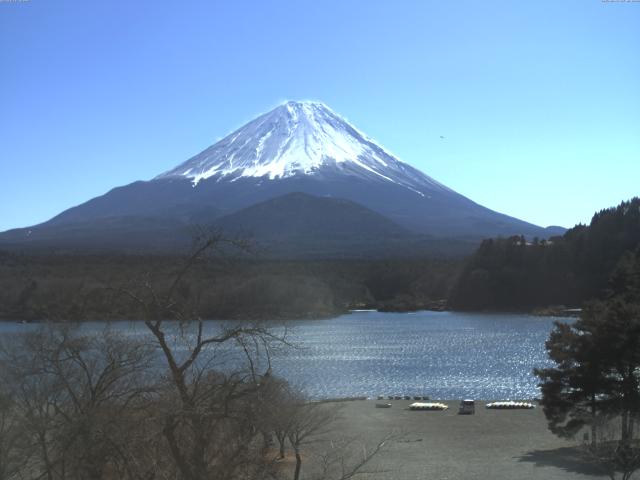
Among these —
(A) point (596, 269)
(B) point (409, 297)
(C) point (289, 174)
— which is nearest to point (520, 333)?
(A) point (596, 269)

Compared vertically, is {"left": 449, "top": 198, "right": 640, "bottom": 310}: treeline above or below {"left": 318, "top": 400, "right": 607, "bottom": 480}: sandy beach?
above

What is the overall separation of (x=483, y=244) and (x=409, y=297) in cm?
1153

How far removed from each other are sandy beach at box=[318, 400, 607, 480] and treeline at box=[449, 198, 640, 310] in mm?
45718

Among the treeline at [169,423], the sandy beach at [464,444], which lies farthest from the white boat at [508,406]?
the treeline at [169,423]

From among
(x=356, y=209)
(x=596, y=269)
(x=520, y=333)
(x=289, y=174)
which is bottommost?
(x=520, y=333)

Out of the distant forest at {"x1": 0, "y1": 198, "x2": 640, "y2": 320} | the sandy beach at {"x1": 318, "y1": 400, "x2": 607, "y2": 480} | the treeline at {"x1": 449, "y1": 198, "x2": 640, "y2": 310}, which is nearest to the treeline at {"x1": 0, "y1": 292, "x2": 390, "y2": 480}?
the sandy beach at {"x1": 318, "y1": 400, "x2": 607, "y2": 480}

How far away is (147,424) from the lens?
16.4ft

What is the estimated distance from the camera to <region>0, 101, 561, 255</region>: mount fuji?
332ft

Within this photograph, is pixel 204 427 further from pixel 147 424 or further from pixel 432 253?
pixel 432 253

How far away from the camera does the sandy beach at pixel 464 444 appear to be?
14430 mm

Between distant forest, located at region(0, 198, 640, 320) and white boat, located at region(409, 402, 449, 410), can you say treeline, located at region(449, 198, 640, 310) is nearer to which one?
distant forest, located at region(0, 198, 640, 320)

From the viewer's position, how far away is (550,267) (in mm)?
69688

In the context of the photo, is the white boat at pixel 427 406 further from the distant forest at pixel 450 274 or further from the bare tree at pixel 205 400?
the distant forest at pixel 450 274

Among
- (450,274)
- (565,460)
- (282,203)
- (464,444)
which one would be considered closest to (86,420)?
(565,460)
